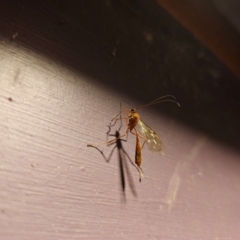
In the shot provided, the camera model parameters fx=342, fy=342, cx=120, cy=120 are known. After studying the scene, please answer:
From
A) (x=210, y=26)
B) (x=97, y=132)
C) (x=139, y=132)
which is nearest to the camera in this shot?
(x=97, y=132)

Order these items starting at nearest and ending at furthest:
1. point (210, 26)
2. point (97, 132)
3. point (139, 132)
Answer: point (97, 132) → point (139, 132) → point (210, 26)

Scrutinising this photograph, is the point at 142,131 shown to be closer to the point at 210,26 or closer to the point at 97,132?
the point at 97,132

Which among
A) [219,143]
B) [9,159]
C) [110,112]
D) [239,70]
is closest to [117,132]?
[110,112]

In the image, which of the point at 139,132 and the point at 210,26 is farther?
the point at 210,26

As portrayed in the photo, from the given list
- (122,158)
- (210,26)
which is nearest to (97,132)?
(122,158)

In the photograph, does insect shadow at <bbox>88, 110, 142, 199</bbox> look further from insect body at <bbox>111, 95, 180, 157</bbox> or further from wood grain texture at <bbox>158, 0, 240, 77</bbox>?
wood grain texture at <bbox>158, 0, 240, 77</bbox>

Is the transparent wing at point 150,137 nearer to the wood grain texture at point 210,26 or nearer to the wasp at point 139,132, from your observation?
the wasp at point 139,132

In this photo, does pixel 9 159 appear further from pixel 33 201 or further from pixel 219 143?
pixel 219 143

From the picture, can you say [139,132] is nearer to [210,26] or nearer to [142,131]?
[142,131]

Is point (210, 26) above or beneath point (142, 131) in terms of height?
above
